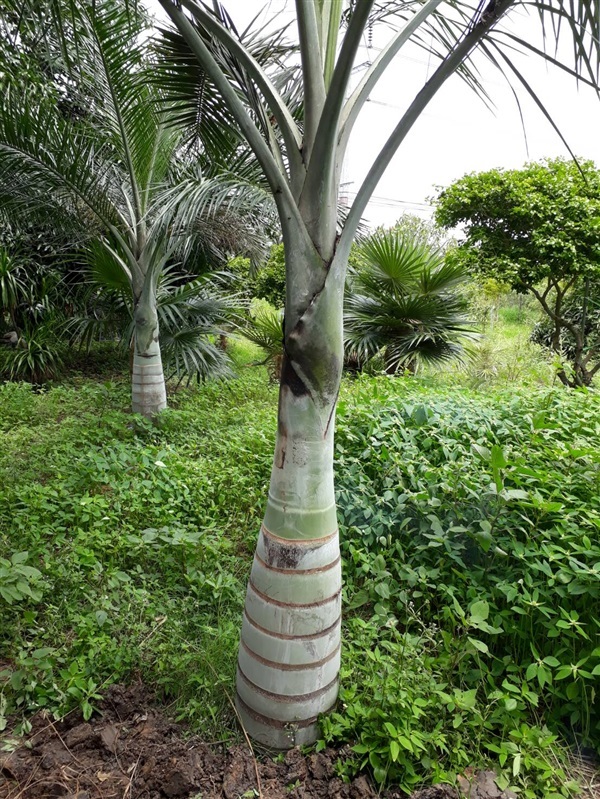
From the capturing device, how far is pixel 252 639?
1.48 metres

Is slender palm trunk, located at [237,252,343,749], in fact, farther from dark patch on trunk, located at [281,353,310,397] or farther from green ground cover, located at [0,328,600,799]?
green ground cover, located at [0,328,600,799]

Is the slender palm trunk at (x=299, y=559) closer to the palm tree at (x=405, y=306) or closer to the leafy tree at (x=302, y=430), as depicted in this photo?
the leafy tree at (x=302, y=430)

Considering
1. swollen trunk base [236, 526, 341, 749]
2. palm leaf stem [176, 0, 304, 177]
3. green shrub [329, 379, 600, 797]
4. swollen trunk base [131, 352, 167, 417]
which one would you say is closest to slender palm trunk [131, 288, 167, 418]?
swollen trunk base [131, 352, 167, 417]

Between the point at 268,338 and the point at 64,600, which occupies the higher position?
the point at 268,338

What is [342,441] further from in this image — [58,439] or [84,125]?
[84,125]

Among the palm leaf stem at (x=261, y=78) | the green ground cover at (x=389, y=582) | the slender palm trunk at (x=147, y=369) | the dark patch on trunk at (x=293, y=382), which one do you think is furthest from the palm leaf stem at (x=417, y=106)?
the slender palm trunk at (x=147, y=369)

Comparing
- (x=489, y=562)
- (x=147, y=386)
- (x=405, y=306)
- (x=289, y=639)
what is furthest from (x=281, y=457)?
(x=405, y=306)

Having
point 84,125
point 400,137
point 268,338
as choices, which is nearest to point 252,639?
point 400,137

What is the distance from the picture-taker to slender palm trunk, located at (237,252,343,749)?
4.65 feet

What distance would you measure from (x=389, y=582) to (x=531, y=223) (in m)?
4.79

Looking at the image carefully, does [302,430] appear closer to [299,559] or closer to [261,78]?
[299,559]

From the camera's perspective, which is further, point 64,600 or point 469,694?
point 64,600

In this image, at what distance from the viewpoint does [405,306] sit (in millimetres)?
5410

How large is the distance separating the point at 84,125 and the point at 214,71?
2.85 m
